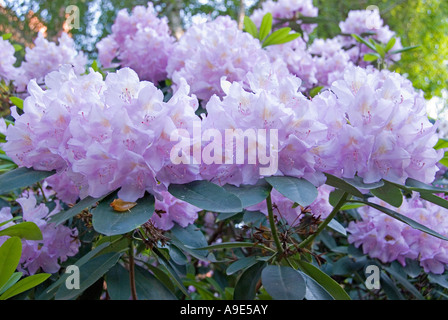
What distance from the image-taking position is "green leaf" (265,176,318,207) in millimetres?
717

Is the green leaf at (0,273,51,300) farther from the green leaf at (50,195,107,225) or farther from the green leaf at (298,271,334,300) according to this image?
the green leaf at (298,271,334,300)

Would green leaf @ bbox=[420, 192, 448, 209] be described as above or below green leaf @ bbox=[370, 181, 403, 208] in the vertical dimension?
below

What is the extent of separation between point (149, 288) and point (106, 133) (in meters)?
0.37

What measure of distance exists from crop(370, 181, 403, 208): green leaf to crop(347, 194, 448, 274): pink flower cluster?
0.46 meters

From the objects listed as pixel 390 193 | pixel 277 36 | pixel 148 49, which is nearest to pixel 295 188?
pixel 390 193

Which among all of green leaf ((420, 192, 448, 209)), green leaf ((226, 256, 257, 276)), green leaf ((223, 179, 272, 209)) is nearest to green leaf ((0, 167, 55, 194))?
green leaf ((223, 179, 272, 209))

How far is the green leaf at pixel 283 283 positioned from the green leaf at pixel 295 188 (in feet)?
0.47

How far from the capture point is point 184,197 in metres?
0.76

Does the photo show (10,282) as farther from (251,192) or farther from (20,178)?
(251,192)

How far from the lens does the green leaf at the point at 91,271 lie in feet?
2.59

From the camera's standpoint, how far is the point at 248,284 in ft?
3.07

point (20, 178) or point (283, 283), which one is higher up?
point (20, 178)
